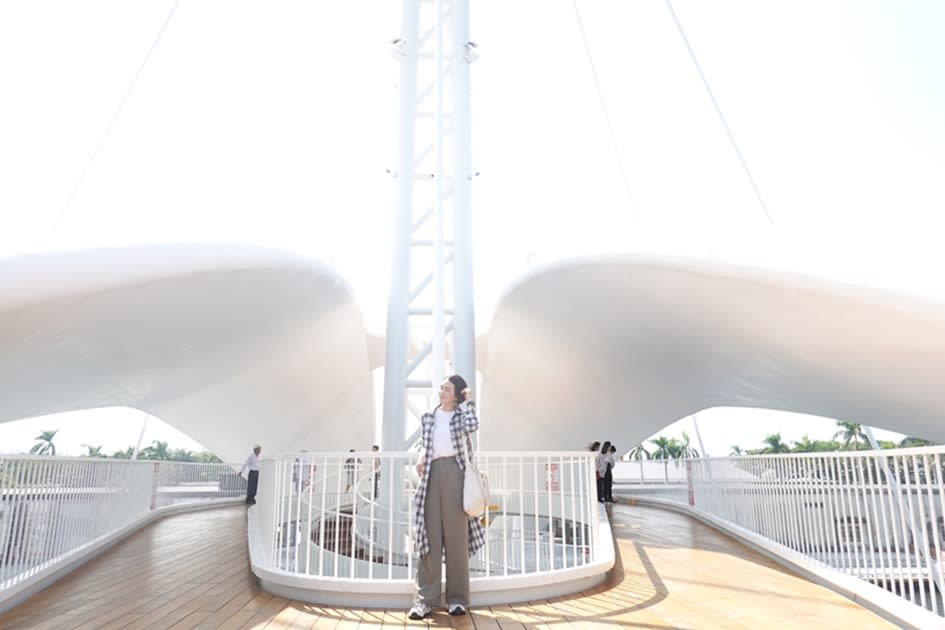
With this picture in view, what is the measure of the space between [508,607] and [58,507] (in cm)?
384

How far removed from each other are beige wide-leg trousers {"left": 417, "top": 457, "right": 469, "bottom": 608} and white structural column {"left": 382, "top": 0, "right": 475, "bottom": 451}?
430 centimetres

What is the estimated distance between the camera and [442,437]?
4.06 m

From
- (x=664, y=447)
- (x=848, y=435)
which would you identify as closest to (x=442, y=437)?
(x=664, y=447)

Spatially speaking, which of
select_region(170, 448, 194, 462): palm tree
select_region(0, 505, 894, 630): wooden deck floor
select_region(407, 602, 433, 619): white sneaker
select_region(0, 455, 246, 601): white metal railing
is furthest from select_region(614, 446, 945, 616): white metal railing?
select_region(170, 448, 194, 462): palm tree

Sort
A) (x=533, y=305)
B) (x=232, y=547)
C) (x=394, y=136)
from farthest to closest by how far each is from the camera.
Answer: (x=533, y=305) → (x=394, y=136) → (x=232, y=547)

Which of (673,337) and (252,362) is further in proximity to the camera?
(252,362)

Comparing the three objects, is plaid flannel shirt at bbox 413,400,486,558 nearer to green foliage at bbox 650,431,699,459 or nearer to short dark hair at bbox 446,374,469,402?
short dark hair at bbox 446,374,469,402

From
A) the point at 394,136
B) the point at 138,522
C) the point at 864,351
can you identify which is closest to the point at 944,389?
the point at 864,351

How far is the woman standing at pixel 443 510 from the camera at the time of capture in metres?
3.96

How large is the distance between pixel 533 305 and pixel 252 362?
515 centimetres

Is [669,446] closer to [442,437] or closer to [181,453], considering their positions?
[181,453]

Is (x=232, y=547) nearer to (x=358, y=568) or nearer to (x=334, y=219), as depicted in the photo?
(x=358, y=568)

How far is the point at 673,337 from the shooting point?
31.1 feet

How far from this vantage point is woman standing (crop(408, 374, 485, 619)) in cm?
396
